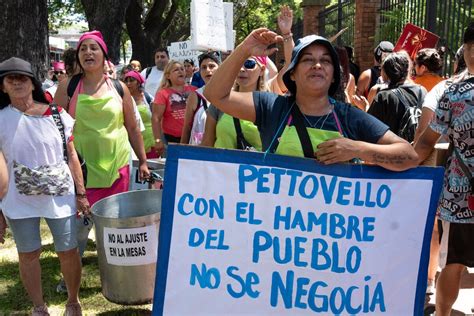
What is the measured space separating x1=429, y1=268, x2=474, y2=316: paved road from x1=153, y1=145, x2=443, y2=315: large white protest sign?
1662mm

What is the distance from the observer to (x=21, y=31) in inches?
299

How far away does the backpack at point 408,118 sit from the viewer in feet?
15.6

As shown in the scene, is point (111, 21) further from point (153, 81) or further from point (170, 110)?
point (170, 110)

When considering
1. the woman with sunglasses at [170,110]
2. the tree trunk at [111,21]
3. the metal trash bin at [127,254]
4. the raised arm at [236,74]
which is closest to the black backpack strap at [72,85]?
the metal trash bin at [127,254]

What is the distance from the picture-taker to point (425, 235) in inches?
109

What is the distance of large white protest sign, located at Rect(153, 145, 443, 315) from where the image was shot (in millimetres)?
2646

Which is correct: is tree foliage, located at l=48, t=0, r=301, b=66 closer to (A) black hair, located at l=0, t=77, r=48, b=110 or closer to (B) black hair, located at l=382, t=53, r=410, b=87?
(B) black hair, located at l=382, t=53, r=410, b=87

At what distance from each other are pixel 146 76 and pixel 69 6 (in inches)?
658

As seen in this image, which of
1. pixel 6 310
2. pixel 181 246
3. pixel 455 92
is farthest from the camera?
pixel 6 310

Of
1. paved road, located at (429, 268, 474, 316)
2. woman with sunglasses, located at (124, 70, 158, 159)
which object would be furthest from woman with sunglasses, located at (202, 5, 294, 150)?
woman with sunglasses, located at (124, 70, 158, 159)

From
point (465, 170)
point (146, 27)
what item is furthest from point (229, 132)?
point (146, 27)

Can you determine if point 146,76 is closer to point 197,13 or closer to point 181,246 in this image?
point 197,13

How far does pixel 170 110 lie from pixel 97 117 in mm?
1766

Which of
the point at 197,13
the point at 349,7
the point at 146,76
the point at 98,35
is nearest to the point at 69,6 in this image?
the point at 349,7
